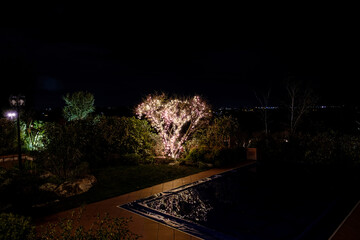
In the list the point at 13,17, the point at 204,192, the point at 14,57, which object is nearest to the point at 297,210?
the point at 204,192

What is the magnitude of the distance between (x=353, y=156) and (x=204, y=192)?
19.4 feet

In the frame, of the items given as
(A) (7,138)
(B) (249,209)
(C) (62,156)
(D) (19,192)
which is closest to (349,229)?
(B) (249,209)

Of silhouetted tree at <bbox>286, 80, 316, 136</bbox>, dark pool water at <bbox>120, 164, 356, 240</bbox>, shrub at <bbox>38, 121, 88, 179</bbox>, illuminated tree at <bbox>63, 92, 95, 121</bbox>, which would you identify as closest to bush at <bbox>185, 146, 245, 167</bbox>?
dark pool water at <bbox>120, 164, 356, 240</bbox>

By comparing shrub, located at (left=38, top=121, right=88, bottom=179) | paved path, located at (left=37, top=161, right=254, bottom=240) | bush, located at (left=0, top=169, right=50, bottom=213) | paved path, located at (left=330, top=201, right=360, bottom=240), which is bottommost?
paved path, located at (left=330, top=201, right=360, bottom=240)

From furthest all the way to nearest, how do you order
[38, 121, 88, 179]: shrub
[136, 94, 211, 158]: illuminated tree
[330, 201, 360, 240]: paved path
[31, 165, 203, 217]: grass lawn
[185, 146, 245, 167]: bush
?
[136, 94, 211, 158]: illuminated tree < [185, 146, 245, 167]: bush < [38, 121, 88, 179]: shrub < [31, 165, 203, 217]: grass lawn < [330, 201, 360, 240]: paved path

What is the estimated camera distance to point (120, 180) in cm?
715

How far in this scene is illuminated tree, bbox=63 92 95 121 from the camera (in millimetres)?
21406

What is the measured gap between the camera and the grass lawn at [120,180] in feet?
17.2

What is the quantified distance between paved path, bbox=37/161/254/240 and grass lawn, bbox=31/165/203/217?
26 cm

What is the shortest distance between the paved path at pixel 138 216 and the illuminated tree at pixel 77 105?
17.0 metres

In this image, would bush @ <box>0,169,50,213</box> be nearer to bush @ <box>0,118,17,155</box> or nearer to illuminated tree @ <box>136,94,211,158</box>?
illuminated tree @ <box>136,94,211,158</box>

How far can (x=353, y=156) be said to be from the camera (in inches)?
336

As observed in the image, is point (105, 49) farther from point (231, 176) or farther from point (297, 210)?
point (297, 210)

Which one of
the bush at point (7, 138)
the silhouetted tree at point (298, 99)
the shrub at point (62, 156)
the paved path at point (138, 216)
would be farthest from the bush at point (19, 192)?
the silhouetted tree at point (298, 99)
